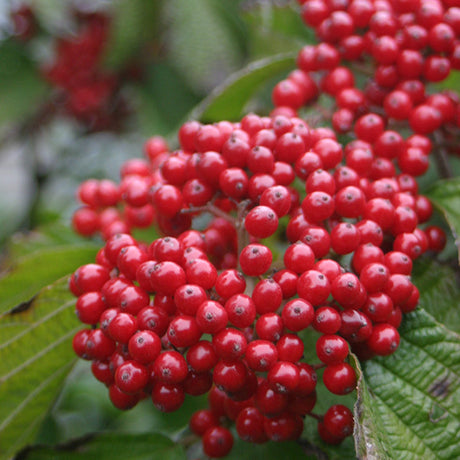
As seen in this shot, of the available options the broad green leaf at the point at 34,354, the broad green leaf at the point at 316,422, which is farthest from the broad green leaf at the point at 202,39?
the broad green leaf at the point at 316,422

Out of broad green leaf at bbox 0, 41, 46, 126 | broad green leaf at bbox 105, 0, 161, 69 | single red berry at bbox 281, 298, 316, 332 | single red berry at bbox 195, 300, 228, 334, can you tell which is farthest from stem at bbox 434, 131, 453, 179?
broad green leaf at bbox 0, 41, 46, 126

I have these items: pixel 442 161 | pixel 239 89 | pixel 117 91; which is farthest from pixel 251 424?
pixel 117 91

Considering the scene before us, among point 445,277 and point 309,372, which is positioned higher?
point 309,372

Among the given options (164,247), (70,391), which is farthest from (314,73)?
(70,391)

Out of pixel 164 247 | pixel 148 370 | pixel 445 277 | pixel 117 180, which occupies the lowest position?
pixel 117 180

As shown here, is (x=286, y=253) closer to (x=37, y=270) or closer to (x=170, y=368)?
(x=170, y=368)

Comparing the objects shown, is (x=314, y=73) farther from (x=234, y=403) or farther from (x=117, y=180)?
(x=117, y=180)

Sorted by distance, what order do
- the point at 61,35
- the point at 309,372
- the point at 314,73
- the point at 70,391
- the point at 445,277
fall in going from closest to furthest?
the point at 309,372, the point at 445,277, the point at 314,73, the point at 70,391, the point at 61,35

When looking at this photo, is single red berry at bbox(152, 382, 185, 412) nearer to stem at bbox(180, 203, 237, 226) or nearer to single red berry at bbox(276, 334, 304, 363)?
single red berry at bbox(276, 334, 304, 363)
